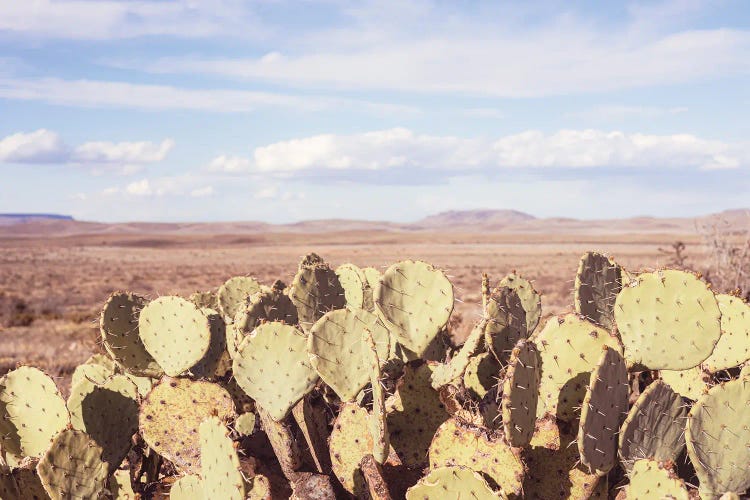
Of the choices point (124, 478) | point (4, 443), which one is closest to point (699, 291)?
point (124, 478)

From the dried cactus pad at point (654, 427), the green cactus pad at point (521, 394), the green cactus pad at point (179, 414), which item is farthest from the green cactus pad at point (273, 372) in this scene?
the dried cactus pad at point (654, 427)

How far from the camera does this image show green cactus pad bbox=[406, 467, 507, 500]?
2291 millimetres

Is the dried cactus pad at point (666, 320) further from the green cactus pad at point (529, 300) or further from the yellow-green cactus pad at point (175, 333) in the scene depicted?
the yellow-green cactus pad at point (175, 333)

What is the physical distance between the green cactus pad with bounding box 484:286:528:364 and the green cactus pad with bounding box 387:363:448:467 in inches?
11.5

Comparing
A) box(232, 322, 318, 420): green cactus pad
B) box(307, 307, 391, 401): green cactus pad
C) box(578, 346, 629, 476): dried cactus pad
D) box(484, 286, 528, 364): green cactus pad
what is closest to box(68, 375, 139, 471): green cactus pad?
box(232, 322, 318, 420): green cactus pad

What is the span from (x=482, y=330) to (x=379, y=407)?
1.97ft

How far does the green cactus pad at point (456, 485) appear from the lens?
229cm

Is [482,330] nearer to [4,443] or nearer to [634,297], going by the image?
[634,297]

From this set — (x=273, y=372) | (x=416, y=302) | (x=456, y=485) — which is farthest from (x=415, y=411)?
(x=456, y=485)

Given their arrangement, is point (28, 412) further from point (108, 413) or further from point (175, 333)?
point (175, 333)

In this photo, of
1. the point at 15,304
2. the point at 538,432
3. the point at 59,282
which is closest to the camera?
the point at 538,432

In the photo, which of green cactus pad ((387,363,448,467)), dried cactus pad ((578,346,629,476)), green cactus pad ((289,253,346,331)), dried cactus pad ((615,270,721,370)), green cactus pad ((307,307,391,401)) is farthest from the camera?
green cactus pad ((289,253,346,331))

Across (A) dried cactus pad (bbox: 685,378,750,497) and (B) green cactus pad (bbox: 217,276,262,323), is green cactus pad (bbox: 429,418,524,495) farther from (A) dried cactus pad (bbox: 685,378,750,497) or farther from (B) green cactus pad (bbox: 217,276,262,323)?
(B) green cactus pad (bbox: 217,276,262,323)

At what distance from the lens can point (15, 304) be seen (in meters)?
Result: 23.4
